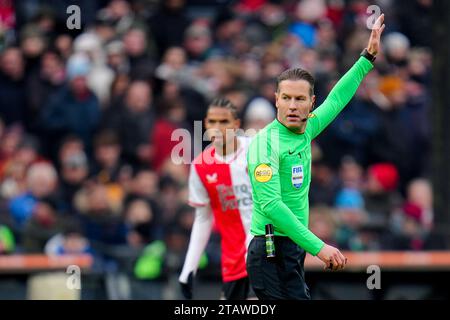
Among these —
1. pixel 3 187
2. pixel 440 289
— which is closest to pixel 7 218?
pixel 3 187

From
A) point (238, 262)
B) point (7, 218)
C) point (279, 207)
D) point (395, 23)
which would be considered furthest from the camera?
point (395, 23)

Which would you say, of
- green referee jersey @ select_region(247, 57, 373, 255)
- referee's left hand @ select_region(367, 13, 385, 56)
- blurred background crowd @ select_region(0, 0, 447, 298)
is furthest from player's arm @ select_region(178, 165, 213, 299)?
blurred background crowd @ select_region(0, 0, 447, 298)

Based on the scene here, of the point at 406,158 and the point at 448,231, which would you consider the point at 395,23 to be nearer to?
the point at 406,158

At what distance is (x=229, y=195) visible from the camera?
978cm

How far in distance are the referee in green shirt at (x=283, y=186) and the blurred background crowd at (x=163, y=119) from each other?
14.9ft

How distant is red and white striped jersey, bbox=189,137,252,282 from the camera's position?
31.9ft

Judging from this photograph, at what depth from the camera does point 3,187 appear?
1417 cm

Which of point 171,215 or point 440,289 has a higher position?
point 171,215

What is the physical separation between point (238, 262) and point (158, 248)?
3.42m

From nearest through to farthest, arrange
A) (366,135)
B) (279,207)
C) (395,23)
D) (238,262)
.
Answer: (279,207) → (238,262) → (366,135) → (395,23)

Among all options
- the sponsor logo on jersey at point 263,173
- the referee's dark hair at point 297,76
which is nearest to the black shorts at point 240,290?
the sponsor logo on jersey at point 263,173

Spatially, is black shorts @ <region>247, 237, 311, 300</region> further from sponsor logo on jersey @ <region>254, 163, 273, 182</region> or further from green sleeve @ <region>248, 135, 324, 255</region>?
sponsor logo on jersey @ <region>254, 163, 273, 182</region>

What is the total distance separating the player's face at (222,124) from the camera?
9695mm
